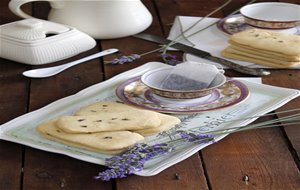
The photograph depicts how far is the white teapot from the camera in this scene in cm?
154

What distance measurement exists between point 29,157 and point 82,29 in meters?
0.55

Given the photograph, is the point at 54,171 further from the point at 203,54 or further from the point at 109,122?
the point at 203,54

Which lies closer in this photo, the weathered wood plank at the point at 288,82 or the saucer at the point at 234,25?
the weathered wood plank at the point at 288,82

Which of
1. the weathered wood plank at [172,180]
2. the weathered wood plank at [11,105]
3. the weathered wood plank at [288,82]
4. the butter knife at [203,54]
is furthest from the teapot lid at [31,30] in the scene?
the weathered wood plank at [172,180]

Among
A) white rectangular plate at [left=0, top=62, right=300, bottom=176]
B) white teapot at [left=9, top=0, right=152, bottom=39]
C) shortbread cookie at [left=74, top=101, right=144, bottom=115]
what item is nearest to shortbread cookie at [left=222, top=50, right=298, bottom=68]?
white rectangular plate at [left=0, top=62, right=300, bottom=176]

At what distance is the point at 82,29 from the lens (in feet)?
5.09

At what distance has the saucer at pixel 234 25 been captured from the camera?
1.57 metres

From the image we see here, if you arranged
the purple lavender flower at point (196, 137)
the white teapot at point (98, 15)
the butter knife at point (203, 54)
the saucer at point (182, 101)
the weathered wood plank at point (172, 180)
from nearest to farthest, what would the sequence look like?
the weathered wood plank at point (172, 180), the purple lavender flower at point (196, 137), the saucer at point (182, 101), the butter knife at point (203, 54), the white teapot at point (98, 15)

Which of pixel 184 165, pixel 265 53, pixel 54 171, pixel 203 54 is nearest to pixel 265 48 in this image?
pixel 265 53

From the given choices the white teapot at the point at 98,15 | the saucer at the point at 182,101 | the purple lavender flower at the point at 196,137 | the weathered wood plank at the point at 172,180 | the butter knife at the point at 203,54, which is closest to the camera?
the weathered wood plank at the point at 172,180

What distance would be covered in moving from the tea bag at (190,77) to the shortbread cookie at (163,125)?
0.10m

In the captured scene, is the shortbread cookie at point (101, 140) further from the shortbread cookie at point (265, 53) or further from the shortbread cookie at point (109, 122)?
the shortbread cookie at point (265, 53)

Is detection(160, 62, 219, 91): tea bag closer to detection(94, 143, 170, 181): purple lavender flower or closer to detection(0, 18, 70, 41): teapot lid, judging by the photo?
detection(94, 143, 170, 181): purple lavender flower

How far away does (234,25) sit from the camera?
A: 162 cm
